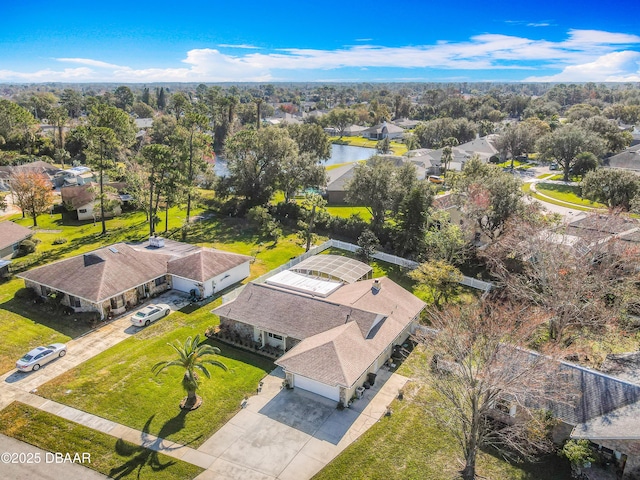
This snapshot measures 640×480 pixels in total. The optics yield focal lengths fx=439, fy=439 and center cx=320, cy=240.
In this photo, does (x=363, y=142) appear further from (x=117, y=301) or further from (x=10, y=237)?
(x=117, y=301)

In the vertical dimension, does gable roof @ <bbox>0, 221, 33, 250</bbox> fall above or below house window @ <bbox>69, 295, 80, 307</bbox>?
above

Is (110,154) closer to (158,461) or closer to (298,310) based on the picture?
(298,310)

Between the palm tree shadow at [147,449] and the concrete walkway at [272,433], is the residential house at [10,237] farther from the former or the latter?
the palm tree shadow at [147,449]

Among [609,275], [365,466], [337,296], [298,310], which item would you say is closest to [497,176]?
[609,275]

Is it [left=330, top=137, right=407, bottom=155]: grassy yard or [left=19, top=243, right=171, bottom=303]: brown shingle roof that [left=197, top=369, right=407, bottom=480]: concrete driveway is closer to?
[left=19, top=243, right=171, bottom=303]: brown shingle roof

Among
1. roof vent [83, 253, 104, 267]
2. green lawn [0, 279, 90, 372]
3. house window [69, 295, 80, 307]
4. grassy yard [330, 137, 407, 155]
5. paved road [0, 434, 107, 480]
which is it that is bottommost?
paved road [0, 434, 107, 480]

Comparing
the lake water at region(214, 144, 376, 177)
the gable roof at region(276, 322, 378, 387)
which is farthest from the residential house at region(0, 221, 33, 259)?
the lake water at region(214, 144, 376, 177)

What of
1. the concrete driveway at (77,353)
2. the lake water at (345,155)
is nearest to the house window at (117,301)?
the concrete driveway at (77,353)
